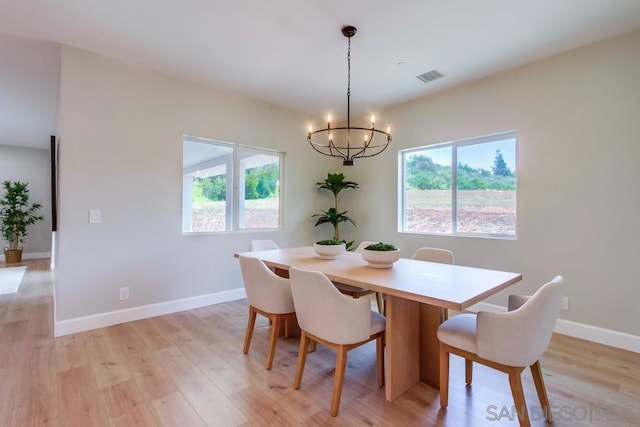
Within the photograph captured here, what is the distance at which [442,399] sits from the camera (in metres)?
1.78

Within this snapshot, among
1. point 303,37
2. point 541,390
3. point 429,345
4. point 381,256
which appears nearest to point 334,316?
point 381,256

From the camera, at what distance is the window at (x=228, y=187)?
12.3ft

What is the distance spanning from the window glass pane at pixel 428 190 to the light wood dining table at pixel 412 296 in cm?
180

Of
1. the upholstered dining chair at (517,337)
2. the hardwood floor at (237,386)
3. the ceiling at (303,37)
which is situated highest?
the ceiling at (303,37)

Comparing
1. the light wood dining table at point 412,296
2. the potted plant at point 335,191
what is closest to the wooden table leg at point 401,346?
the light wood dining table at point 412,296

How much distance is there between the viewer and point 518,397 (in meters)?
1.49

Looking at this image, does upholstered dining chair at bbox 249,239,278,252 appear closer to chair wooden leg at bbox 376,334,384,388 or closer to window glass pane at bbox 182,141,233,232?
window glass pane at bbox 182,141,233,232

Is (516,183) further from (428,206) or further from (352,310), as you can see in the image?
(352,310)

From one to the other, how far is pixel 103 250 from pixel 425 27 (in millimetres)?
3656

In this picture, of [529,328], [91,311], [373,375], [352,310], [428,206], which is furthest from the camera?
[428,206]

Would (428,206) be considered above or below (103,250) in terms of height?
above

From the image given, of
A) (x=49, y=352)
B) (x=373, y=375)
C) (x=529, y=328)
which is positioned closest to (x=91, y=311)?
(x=49, y=352)

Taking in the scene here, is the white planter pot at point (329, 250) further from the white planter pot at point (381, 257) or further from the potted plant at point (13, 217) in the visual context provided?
the potted plant at point (13, 217)

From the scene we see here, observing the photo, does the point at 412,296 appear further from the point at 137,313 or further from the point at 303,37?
the point at 137,313
